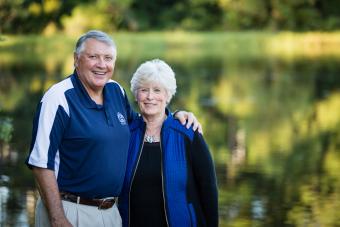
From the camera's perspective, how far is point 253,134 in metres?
13.4

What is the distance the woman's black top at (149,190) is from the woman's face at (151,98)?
139 millimetres

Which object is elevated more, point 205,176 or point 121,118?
point 121,118

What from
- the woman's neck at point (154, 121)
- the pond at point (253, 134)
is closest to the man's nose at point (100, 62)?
the woman's neck at point (154, 121)

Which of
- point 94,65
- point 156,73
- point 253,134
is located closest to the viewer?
point 94,65

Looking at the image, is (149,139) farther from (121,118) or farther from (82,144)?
(82,144)

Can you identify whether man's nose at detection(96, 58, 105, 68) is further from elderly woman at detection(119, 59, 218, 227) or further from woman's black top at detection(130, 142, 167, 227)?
woman's black top at detection(130, 142, 167, 227)

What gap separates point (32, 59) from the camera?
35.9m

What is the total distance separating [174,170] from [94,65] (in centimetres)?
54

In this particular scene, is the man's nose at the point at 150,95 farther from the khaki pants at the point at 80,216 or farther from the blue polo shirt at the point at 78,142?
the khaki pants at the point at 80,216

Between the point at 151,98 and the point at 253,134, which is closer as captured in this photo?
the point at 151,98

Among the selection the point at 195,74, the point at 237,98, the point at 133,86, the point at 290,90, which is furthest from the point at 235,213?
the point at 195,74

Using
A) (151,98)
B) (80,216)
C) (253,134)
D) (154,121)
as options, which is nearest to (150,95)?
(151,98)

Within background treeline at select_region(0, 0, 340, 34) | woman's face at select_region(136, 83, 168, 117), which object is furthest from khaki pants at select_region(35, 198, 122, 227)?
background treeline at select_region(0, 0, 340, 34)

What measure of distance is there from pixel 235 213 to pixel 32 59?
29138mm
